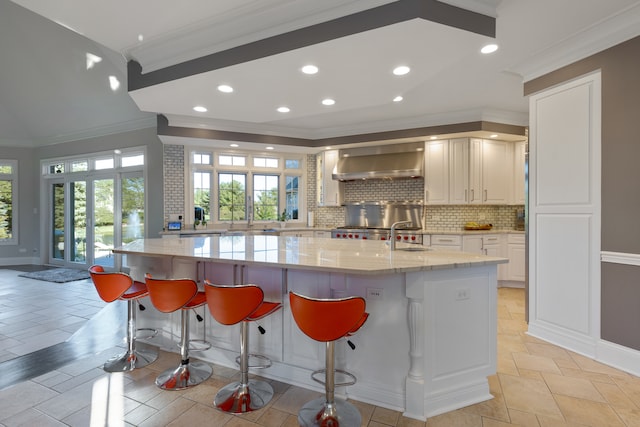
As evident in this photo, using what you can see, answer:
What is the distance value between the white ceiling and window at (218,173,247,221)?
4.11 feet

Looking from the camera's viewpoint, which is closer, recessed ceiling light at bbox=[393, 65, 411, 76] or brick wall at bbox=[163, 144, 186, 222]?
recessed ceiling light at bbox=[393, 65, 411, 76]

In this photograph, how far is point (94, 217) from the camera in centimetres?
721

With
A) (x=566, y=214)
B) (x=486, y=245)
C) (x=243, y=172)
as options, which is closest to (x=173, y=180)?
(x=243, y=172)

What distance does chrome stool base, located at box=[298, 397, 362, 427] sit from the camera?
2.00 metres

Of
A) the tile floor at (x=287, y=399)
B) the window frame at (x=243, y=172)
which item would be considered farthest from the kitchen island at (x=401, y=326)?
the window frame at (x=243, y=172)

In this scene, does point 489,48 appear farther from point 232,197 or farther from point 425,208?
point 232,197

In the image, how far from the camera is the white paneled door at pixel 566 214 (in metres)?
2.98

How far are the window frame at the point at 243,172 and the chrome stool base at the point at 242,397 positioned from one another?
14.4 feet

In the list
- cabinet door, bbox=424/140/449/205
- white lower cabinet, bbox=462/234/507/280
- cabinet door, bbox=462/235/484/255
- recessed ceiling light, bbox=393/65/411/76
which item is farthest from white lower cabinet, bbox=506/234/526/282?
recessed ceiling light, bbox=393/65/411/76

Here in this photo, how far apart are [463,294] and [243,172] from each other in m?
5.38

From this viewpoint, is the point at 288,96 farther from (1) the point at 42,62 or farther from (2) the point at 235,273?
(1) the point at 42,62

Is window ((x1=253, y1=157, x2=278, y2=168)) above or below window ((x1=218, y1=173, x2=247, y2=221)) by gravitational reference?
above

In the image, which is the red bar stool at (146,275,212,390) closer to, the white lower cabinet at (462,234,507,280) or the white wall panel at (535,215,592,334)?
the white wall panel at (535,215,592,334)

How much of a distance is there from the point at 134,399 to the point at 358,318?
173 cm
